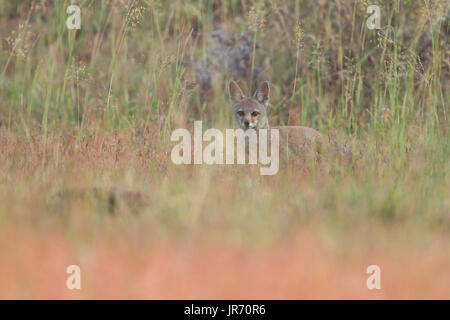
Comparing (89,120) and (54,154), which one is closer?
(54,154)

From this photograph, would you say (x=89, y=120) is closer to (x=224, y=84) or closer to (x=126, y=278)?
(x=224, y=84)

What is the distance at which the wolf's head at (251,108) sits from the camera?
255 inches

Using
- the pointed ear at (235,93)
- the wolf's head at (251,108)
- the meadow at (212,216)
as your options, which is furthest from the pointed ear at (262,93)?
the meadow at (212,216)

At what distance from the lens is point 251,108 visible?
661 centimetres

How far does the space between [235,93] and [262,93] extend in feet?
1.05

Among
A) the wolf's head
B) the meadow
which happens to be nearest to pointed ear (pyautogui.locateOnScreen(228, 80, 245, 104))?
the wolf's head

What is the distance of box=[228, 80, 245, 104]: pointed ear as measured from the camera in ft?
22.4

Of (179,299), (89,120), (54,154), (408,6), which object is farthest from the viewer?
(408,6)

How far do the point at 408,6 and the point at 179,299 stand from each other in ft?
18.2

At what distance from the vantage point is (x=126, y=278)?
279 cm

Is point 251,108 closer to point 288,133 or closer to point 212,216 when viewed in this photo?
point 288,133
